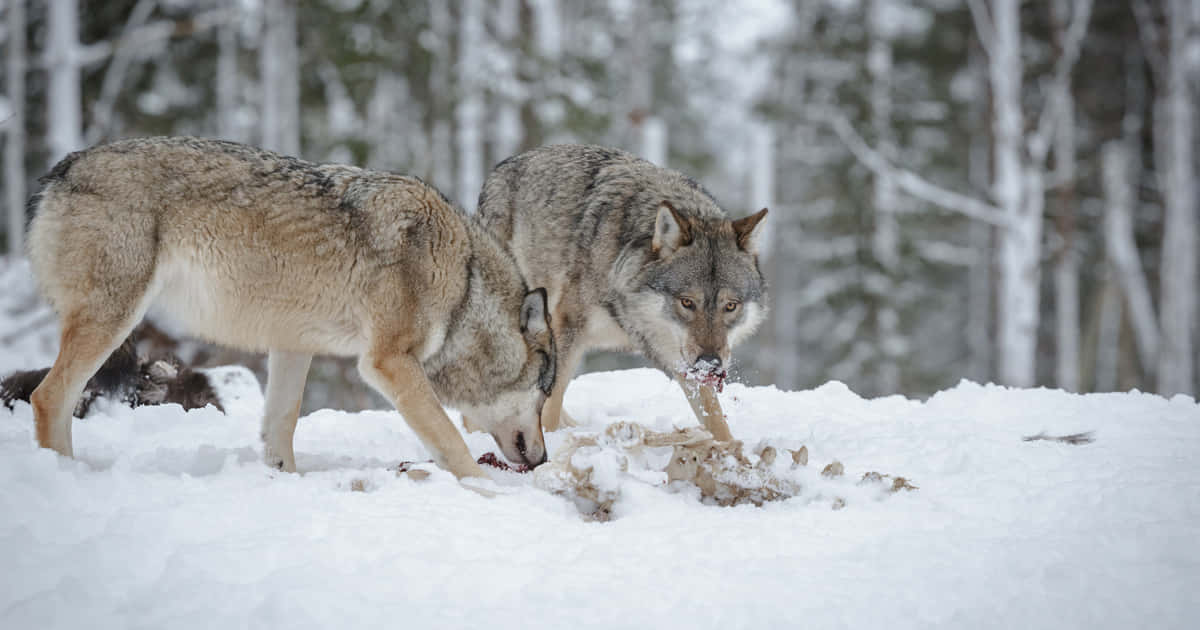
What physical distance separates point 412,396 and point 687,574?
1631 mm

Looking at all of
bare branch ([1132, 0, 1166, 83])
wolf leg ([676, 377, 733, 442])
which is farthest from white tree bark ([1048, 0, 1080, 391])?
wolf leg ([676, 377, 733, 442])

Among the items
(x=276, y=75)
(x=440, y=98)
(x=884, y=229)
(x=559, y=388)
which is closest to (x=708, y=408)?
(x=559, y=388)

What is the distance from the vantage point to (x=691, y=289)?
4414 millimetres

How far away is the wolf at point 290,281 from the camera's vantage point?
3264mm

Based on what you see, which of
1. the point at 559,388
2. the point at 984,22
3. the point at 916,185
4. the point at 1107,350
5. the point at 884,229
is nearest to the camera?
the point at 559,388

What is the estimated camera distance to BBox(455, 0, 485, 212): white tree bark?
1168 cm

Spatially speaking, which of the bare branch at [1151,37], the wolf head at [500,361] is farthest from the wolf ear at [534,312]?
the bare branch at [1151,37]

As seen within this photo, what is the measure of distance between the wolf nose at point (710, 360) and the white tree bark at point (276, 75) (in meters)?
9.68

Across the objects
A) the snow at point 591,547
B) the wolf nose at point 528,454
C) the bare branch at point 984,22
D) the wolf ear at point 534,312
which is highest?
the bare branch at point 984,22

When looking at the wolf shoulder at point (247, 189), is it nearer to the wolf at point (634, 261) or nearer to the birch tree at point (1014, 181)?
the wolf at point (634, 261)

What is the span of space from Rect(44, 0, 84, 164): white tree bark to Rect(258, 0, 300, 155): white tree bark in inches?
94.5

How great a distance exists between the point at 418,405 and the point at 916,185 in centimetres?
923

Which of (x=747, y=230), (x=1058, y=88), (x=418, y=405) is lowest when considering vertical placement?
(x=418, y=405)

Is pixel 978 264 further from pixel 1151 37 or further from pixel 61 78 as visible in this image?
pixel 61 78
